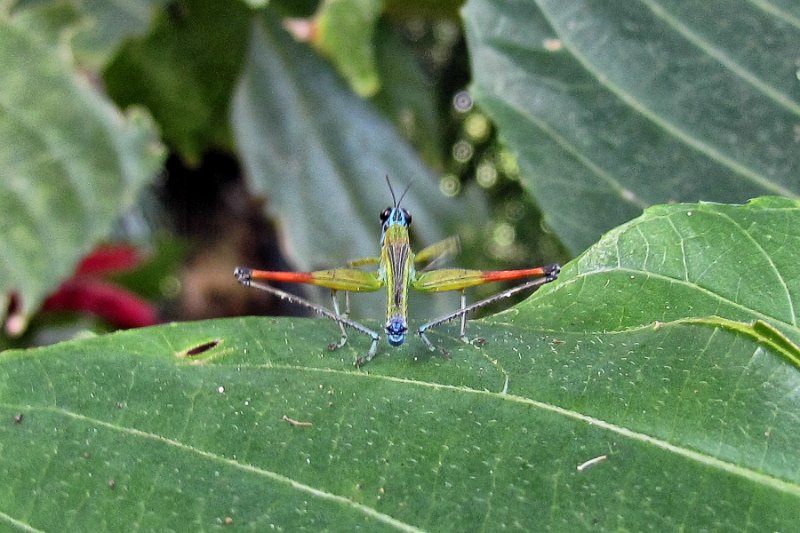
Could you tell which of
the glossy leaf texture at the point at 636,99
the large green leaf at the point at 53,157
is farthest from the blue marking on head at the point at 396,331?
the large green leaf at the point at 53,157

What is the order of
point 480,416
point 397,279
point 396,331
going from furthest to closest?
point 397,279, point 396,331, point 480,416

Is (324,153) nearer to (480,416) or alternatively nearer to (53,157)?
(53,157)

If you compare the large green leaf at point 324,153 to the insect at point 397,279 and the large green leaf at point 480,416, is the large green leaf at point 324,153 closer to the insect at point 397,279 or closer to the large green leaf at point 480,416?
the insect at point 397,279

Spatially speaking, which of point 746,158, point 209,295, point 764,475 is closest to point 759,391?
point 764,475

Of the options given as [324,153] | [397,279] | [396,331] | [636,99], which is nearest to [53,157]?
[324,153]

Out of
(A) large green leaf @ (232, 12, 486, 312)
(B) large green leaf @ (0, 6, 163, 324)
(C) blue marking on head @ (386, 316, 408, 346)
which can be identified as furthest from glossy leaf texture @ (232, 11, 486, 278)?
(C) blue marking on head @ (386, 316, 408, 346)

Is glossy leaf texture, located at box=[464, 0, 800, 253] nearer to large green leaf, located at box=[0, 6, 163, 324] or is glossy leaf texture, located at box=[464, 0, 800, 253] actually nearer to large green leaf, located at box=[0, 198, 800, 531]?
large green leaf, located at box=[0, 198, 800, 531]
